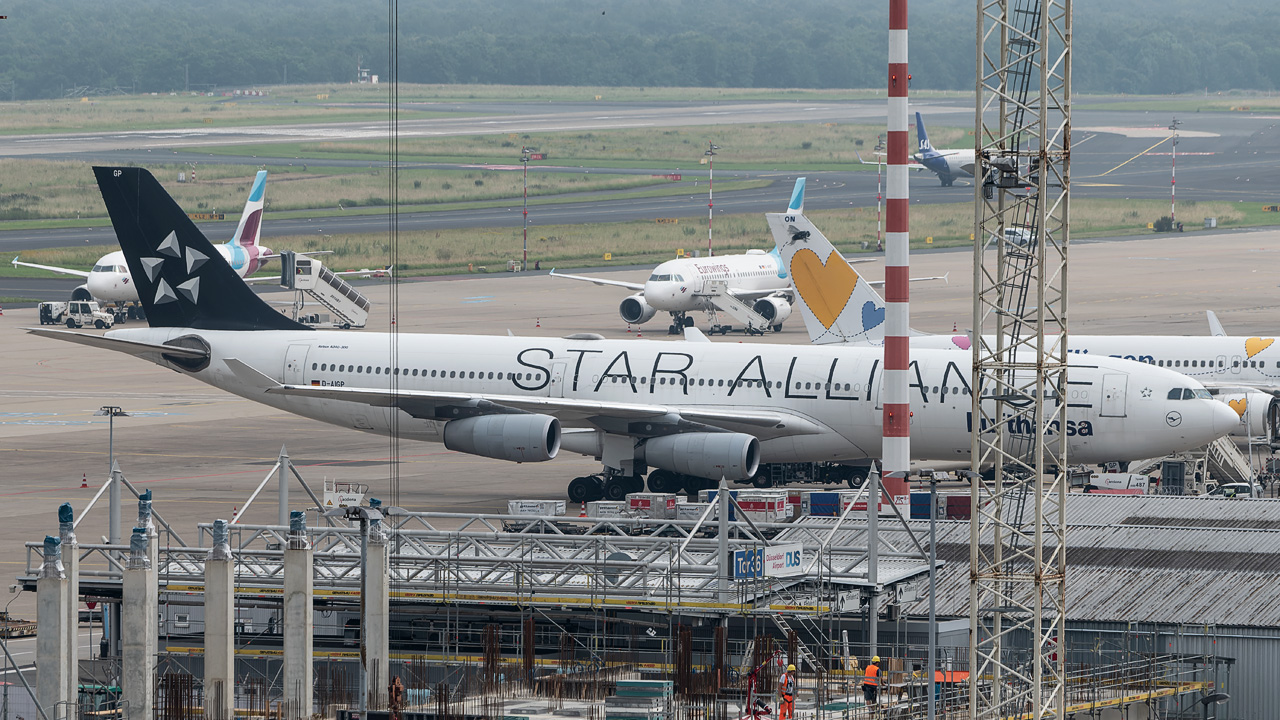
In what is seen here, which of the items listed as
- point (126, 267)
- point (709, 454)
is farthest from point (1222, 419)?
point (126, 267)

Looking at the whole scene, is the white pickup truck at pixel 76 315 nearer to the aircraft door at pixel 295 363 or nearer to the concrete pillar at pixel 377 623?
the aircraft door at pixel 295 363

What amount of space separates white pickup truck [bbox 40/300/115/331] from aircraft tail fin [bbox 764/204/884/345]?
5610cm

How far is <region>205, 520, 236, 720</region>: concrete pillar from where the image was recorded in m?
34.0

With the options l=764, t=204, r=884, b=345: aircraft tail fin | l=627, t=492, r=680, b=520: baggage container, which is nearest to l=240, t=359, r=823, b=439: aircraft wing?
l=627, t=492, r=680, b=520: baggage container

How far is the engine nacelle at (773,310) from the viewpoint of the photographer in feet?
371

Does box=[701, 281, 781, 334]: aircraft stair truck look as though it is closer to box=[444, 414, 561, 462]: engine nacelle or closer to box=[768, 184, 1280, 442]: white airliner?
box=[768, 184, 1280, 442]: white airliner

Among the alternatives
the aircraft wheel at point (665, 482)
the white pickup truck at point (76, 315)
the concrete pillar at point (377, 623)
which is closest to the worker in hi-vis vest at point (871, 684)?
the concrete pillar at point (377, 623)

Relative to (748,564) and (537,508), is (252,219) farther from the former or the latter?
(748,564)

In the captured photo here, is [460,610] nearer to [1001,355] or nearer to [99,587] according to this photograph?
[99,587]

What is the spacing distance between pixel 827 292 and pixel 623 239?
94.8 meters

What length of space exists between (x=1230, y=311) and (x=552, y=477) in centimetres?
6433

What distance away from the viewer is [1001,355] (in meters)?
36.0

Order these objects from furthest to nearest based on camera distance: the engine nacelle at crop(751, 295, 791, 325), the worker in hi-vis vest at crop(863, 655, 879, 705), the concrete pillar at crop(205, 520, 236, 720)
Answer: the engine nacelle at crop(751, 295, 791, 325), the worker in hi-vis vest at crop(863, 655, 879, 705), the concrete pillar at crop(205, 520, 236, 720)

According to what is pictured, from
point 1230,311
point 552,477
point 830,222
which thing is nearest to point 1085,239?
point 830,222
